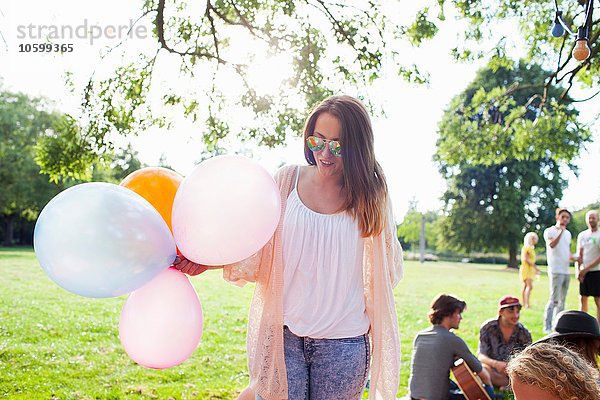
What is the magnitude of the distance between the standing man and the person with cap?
4.71 m

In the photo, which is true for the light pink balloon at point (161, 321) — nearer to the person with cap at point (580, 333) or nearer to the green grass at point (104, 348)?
the person with cap at point (580, 333)

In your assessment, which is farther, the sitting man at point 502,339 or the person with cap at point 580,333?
the sitting man at point 502,339

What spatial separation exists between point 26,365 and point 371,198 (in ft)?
14.3

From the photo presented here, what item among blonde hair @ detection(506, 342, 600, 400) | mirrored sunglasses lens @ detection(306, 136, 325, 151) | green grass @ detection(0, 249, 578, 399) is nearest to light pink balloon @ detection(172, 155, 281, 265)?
mirrored sunglasses lens @ detection(306, 136, 325, 151)

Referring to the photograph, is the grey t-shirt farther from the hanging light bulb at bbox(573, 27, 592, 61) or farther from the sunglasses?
the sunglasses

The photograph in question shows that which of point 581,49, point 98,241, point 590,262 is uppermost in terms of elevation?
point 581,49

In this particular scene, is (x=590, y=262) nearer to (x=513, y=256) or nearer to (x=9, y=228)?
(x=513, y=256)

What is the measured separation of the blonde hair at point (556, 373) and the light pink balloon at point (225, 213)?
0.90m

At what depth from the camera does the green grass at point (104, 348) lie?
4668mm

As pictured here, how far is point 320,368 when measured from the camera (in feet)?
6.48

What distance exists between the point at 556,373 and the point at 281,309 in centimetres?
87

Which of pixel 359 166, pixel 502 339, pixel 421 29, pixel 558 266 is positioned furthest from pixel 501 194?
pixel 359 166

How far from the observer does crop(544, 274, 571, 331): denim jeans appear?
767 centimetres

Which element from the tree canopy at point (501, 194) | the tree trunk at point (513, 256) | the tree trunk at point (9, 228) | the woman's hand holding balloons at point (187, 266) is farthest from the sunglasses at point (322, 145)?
the tree trunk at point (9, 228)
